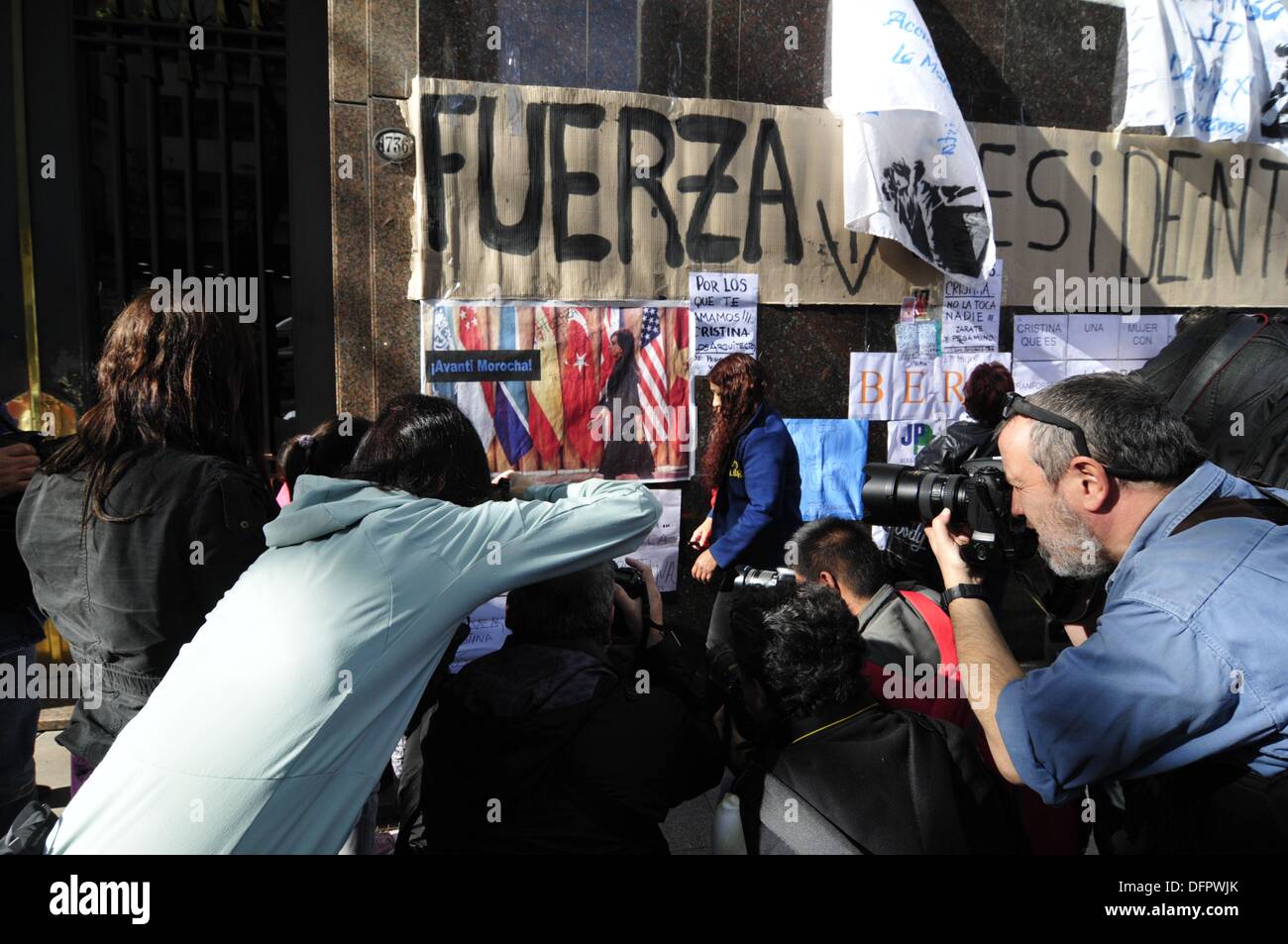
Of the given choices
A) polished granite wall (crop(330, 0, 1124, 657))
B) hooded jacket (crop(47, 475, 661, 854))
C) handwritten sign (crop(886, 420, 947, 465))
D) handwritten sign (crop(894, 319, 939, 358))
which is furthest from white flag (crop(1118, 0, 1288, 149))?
hooded jacket (crop(47, 475, 661, 854))

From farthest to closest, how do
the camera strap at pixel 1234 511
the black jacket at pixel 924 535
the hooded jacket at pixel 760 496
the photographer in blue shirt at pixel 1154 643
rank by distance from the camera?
the hooded jacket at pixel 760 496
the black jacket at pixel 924 535
the camera strap at pixel 1234 511
the photographer in blue shirt at pixel 1154 643

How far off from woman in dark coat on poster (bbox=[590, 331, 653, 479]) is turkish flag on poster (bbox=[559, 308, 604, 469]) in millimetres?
61

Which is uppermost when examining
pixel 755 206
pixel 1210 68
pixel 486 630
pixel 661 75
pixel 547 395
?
pixel 1210 68

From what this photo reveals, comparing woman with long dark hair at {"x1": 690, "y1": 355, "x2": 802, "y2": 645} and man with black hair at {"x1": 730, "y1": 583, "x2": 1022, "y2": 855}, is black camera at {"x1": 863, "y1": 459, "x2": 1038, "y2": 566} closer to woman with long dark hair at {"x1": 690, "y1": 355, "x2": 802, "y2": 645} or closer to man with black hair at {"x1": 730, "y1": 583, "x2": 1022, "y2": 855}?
man with black hair at {"x1": 730, "y1": 583, "x2": 1022, "y2": 855}

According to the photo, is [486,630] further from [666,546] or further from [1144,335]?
[1144,335]

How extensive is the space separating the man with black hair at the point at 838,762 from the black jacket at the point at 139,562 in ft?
3.92

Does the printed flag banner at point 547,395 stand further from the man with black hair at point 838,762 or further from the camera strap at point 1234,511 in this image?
the camera strap at point 1234,511

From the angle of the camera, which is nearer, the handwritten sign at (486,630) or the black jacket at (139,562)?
the black jacket at (139,562)

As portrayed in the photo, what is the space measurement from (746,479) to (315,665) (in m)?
2.81

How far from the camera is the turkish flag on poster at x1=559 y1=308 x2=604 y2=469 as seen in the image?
483cm

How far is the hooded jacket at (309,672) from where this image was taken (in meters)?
1.54

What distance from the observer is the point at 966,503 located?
212 cm

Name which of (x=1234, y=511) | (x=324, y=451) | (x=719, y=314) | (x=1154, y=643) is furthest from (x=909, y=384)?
(x=1154, y=643)

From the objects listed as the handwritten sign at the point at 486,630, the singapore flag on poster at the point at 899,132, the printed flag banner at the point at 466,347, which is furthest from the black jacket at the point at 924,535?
the printed flag banner at the point at 466,347
